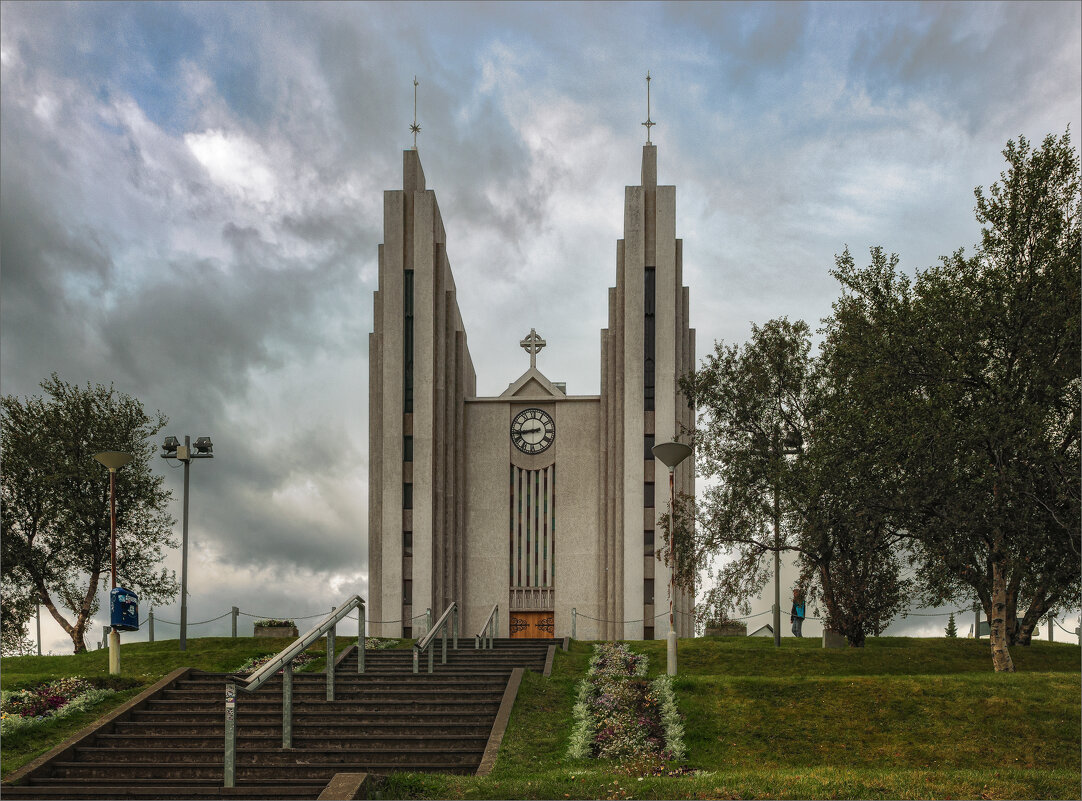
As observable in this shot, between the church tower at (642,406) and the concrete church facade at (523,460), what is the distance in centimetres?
5

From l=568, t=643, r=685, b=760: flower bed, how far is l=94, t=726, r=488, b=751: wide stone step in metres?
1.48

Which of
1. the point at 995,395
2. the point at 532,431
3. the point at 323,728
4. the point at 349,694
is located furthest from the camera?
the point at 532,431

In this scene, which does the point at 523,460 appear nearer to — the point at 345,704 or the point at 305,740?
the point at 345,704

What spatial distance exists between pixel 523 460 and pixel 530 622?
19.2 ft

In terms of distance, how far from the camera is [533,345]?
3744 centimetres

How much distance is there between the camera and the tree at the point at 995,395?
17.3 meters

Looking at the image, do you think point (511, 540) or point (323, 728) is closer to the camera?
point (323, 728)

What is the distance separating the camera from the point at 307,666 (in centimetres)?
2050

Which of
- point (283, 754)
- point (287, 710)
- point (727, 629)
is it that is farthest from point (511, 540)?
point (287, 710)

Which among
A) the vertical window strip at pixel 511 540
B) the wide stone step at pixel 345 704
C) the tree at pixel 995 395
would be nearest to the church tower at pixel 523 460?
the vertical window strip at pixel 511 540

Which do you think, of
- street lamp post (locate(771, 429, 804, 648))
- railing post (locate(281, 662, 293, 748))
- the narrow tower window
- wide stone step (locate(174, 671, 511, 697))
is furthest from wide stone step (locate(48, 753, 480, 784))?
the narrow tower window

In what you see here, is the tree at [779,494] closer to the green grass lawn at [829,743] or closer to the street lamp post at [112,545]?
the green grass lawn at [829,743]

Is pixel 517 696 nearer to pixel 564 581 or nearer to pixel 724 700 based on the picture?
pixel 724 700

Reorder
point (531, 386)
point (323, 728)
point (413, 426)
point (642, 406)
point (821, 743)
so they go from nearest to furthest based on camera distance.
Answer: point (821, 743), point (323, 728), point (642, 406), point (413, 426), point (531, 386)
